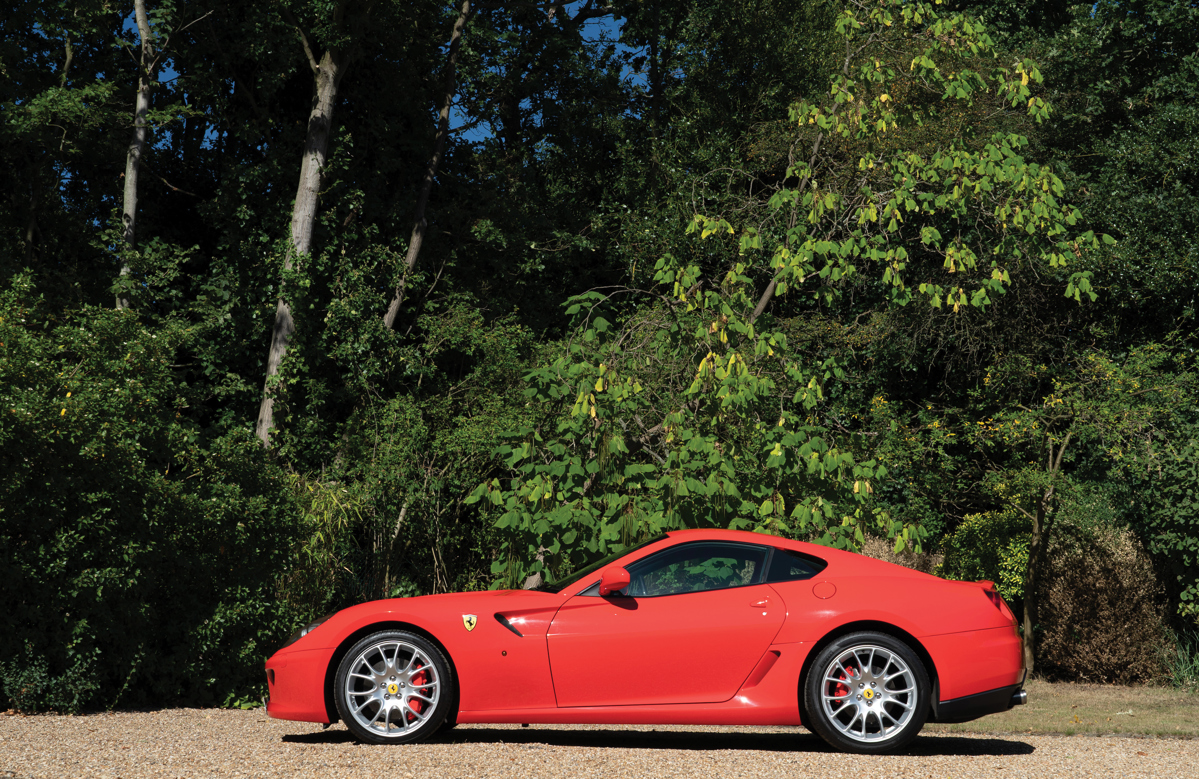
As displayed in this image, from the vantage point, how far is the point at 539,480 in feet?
27.3

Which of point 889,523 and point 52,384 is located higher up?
point 52,384

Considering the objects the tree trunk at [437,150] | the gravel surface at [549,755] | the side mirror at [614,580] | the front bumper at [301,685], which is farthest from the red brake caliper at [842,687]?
the tree trunk at [437,150]

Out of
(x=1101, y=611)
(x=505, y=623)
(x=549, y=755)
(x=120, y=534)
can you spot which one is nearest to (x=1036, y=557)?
(x=1101, y=611)

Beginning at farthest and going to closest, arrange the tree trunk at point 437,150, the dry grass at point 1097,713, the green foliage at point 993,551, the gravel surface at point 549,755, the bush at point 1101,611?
the tree trunk at point 437,150 < the green foliage at point 993,551 < the bush at point 1101,611 < the dry grass at point 1097,713 < the gravel surface at point 549,755

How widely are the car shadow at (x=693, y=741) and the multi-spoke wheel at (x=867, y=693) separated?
6.8 inches

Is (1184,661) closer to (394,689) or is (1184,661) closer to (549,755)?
(549,755)

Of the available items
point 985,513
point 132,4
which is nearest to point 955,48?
point 985,513

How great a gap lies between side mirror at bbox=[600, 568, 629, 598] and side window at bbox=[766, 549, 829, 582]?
35.4 inches

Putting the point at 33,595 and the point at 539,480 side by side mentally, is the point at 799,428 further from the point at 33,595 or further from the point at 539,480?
the point at 33,595

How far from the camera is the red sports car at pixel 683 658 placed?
578 cm

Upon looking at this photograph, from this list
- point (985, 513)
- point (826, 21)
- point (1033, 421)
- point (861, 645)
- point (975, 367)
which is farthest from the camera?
point (826, 21)

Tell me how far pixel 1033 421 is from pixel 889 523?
567cm

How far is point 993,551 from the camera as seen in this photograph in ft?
47.6

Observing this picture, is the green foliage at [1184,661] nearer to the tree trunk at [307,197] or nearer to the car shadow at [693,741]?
the car shadow at [693,741]
